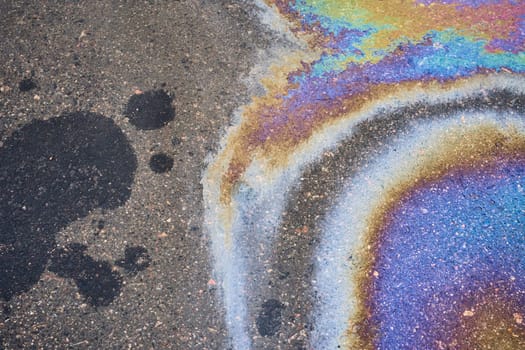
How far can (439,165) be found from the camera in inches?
106

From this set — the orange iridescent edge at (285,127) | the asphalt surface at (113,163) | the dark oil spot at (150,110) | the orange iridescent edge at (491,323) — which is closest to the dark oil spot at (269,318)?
the asphalt surface at (113,163)

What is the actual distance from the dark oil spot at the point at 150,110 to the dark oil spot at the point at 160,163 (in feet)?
0.70

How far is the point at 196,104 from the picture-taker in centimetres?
278

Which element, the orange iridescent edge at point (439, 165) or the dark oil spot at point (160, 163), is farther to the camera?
the dark oil spot at point (160, 163)

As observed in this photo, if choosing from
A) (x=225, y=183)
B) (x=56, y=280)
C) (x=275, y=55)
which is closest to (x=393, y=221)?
(x=225, y=183)

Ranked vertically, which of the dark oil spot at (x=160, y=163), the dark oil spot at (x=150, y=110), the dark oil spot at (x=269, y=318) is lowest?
the dark oil spot at (x=269, y=318)

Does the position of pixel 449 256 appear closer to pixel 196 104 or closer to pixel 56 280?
pixel 196 104

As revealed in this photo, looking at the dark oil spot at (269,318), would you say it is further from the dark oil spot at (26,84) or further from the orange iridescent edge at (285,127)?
the dark oil spot at (26,84)

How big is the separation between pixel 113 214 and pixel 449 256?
2016mm

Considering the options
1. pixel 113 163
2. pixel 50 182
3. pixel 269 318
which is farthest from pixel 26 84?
pixel 269 318

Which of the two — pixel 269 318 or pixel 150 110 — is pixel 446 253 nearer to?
pixel 269 318

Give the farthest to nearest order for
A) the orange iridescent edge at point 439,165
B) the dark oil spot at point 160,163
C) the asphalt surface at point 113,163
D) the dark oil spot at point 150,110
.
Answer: the dark oil spot at point 150,110
the dark oil spot at point 160,163
the orange iridescent edge at point 439,165
the asphalt surface at point 113,163

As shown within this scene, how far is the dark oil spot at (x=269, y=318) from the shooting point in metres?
2.25

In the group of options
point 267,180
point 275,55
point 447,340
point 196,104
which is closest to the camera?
point 447,340
